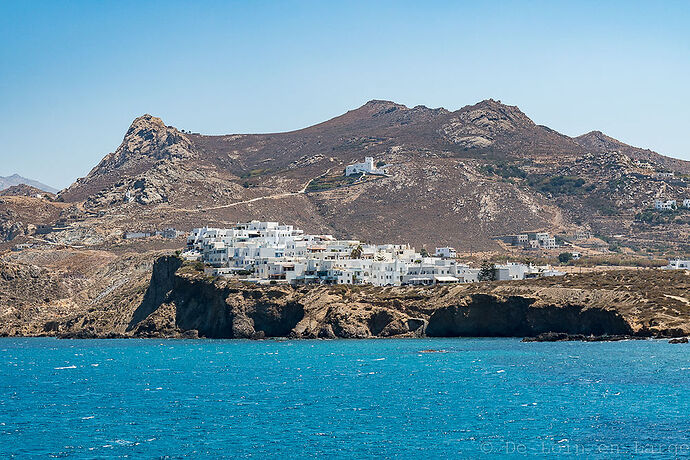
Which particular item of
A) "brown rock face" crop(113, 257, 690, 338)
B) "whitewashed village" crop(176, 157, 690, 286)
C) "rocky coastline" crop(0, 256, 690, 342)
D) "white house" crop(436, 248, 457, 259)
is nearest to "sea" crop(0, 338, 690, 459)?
"rocky coastline" crop(0, 256, 690, 342)

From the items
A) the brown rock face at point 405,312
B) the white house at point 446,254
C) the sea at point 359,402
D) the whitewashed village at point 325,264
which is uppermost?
the white house at point 446,254

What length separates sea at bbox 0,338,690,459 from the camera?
46000mm

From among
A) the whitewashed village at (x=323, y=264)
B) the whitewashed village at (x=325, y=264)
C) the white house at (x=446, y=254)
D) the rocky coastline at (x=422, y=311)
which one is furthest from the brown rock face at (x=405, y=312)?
the white house at (x=446, y=254)

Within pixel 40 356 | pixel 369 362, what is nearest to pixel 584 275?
pixel 369 362

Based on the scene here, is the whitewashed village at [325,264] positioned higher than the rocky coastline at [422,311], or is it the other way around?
the whitewashed village at [325,264]

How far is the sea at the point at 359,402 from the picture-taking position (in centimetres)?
4600

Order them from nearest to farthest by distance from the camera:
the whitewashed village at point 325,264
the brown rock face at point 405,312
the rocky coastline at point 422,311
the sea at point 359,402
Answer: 1. the sea at point 359,402
2. the rocky coastline at point 422,311
3. the brown rock face at point 405,312
4. the whitewashed village at point 325,264

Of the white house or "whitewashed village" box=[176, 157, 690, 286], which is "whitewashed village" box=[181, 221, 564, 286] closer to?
"whitewashed village" box=[176, 157, 690, 286]

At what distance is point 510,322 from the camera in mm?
106688

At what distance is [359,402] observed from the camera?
196 ft

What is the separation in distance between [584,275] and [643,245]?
7817 centimetres

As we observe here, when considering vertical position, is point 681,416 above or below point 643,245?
below

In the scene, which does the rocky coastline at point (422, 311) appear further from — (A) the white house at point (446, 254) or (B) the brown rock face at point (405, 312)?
(A) the white house at point (446, 254)

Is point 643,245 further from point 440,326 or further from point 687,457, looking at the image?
point 687,457
